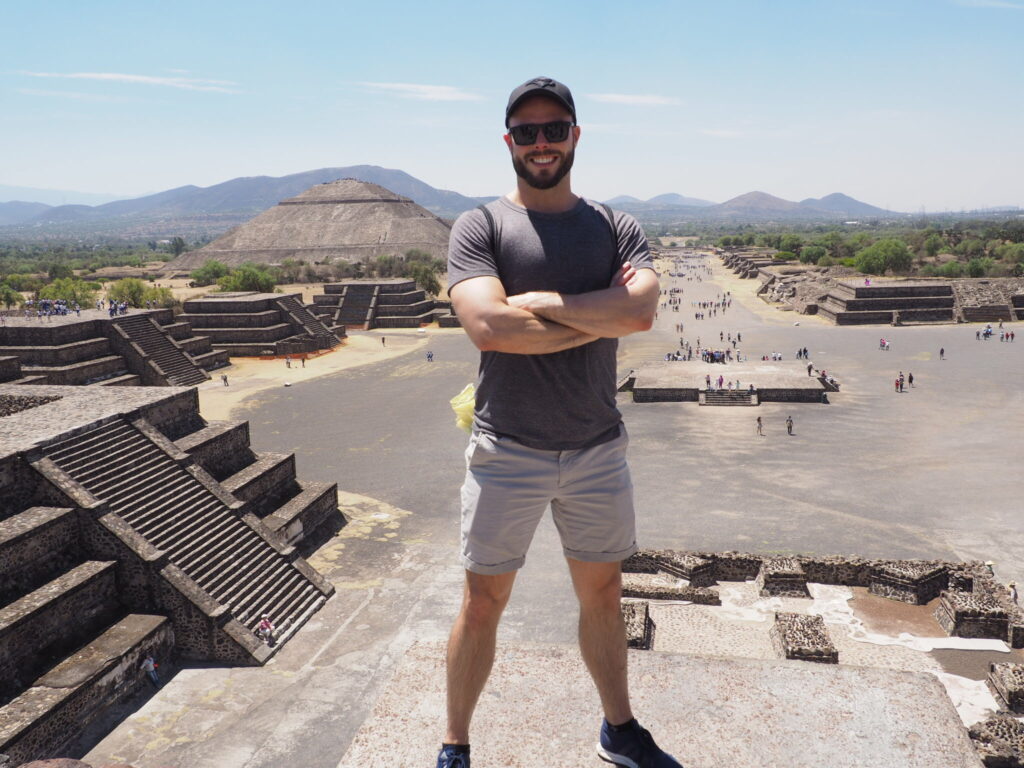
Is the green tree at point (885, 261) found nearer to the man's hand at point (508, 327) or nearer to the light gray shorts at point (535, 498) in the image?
the light gray shorts at point (535, 498)

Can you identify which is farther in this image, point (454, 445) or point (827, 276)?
point (827, 276)

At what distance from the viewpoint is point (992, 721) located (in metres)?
8.76

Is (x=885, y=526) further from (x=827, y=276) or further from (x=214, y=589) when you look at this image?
(x=827, y=276)

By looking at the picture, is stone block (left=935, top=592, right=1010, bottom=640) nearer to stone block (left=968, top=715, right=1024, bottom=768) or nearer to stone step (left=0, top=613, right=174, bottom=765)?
stone block (left=968, top=715, right=1024, bottom=768)

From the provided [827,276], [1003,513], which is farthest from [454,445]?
[827,276]

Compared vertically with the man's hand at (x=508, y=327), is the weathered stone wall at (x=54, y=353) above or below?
below

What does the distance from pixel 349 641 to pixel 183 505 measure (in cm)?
420

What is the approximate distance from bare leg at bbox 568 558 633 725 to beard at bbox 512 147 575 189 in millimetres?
1826

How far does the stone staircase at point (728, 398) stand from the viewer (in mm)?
28625

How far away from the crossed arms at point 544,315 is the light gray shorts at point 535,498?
0.48 m

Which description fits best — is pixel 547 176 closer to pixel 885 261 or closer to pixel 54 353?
pixel 54 353

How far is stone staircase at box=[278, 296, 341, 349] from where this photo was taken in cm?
4306

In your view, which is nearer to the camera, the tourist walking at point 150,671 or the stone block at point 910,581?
the tourist walking at point 150,671

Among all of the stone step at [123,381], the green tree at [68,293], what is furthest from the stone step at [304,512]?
the green tree at [68,293]
